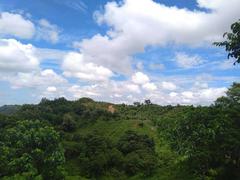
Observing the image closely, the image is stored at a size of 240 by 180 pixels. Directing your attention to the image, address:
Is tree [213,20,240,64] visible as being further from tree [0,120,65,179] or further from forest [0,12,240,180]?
tree [0,120,65,179]

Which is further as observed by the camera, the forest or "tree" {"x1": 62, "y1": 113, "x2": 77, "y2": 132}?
"tree" {"x1": 62, "y1": 113, "x2": 77, "y2": 132}

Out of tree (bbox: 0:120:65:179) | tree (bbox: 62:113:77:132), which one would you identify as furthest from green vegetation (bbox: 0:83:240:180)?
tree (bbox: 62:113:77:132)

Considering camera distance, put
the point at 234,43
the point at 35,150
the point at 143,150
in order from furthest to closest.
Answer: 1. the point at 143,150
2. the point at 35,150
3. the point at 234,43

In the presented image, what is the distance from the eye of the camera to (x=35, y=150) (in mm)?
49969

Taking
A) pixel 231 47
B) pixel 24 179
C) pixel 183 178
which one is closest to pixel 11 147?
pixel 24 179

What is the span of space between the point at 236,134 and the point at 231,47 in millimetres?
9289

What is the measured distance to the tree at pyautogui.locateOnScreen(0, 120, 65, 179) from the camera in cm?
4903

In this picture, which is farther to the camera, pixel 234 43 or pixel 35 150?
pixel 35 150

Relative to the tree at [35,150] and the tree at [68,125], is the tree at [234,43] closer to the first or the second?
the tree at [35,150]

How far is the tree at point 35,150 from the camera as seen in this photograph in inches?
1930

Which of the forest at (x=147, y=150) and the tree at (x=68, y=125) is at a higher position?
the tree at (x=68, y=125)

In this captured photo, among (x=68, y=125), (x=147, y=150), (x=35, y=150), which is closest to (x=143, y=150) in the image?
(x=147, y=150)

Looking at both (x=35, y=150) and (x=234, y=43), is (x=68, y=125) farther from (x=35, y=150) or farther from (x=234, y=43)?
(x=234, y=43)

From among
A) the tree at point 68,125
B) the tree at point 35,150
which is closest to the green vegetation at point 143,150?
the tree at point 35,150
